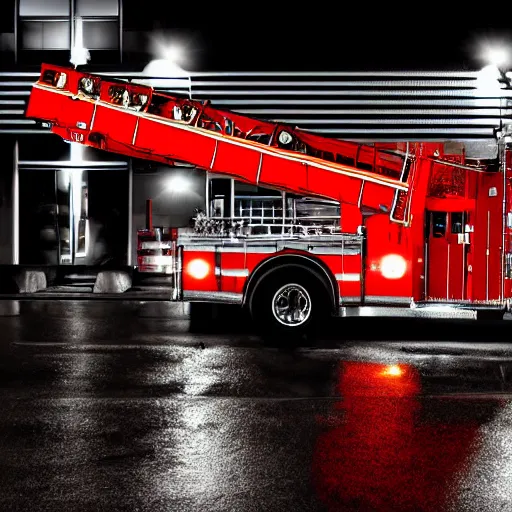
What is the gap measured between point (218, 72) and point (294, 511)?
1590cm

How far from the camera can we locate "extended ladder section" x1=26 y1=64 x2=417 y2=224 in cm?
1098

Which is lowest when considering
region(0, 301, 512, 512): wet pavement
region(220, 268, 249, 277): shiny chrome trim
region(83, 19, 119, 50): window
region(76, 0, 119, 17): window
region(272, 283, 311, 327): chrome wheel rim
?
region(0, 301, 512, 512): wet pavement

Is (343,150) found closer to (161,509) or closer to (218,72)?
(161,509)

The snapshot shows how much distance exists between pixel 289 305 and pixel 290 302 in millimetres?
42

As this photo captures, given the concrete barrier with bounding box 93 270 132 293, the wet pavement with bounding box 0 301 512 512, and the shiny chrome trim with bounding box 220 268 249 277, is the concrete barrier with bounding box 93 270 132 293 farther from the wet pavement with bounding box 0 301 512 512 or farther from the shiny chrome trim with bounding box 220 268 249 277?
the shiny chrome trim with bounding box 220 268 249 277

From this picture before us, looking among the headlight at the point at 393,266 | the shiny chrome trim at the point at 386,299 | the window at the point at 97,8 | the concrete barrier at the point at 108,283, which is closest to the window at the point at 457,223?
the headlight at the point at 393,266

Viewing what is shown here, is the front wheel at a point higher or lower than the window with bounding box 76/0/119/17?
lower

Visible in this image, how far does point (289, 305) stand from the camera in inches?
426

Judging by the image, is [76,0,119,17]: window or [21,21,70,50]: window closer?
[76,0,119,17]: window

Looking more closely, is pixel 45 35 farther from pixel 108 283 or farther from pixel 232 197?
pixel 232 197

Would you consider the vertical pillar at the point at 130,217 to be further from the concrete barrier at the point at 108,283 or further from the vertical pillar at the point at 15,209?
the concrete barrier at the point at 108,283

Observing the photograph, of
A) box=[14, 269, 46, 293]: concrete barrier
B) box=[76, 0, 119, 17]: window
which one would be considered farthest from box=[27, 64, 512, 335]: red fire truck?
box=[76, 0, 119, 17]: window

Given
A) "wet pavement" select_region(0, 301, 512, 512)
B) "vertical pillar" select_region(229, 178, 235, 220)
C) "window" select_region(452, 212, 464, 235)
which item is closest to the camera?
"wet pavement" select_region(0, 301, 512, 512)

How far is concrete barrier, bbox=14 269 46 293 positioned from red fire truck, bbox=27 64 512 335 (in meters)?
6.79
